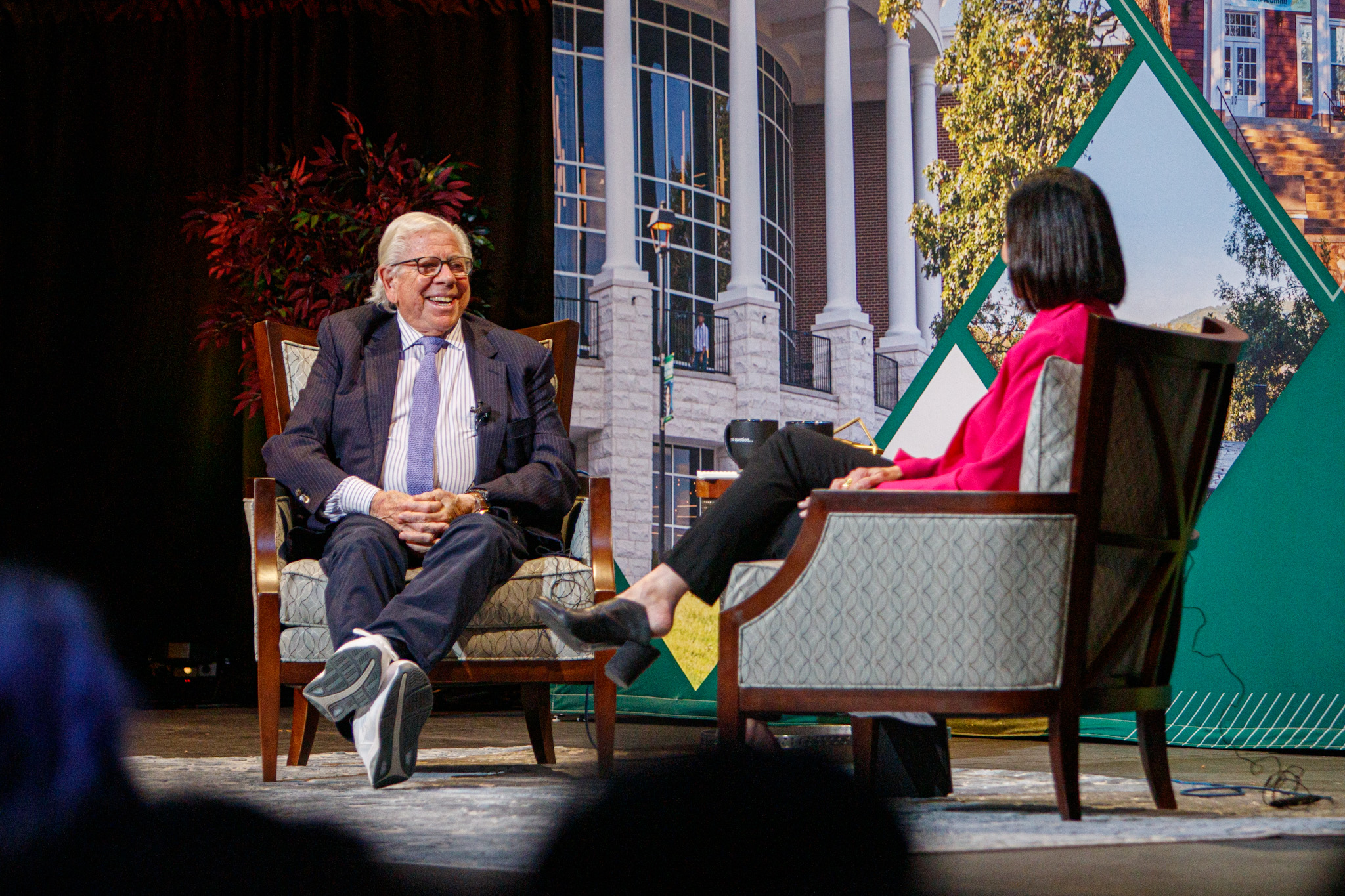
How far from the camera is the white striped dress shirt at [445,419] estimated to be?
2.58 meters

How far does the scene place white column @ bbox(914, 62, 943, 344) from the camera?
13.2 ft

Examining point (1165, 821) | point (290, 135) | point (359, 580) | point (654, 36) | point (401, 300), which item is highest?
point (654, 36)

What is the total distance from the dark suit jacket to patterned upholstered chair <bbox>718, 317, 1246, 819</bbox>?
0.89 meters

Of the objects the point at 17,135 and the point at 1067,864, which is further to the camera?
the point at 17,135

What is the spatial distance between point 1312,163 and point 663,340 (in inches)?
96.1

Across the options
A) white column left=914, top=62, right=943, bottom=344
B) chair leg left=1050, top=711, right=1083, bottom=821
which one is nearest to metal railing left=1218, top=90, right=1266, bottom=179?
white column left=914, top=62, right=943, bottom=344

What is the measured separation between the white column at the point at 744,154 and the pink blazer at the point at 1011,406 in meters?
2.92

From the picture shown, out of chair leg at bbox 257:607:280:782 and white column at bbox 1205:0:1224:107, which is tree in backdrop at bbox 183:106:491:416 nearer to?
chair leg at bbox 257:607:280:782

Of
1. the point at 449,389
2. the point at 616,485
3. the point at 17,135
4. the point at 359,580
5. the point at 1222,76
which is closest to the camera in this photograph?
the point at 359,580

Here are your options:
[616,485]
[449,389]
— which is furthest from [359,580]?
[616,485]

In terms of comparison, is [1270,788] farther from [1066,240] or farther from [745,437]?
[745,437]

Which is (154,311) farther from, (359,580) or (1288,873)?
(1288,873)

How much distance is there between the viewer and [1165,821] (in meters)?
1.62

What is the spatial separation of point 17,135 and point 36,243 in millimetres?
438
